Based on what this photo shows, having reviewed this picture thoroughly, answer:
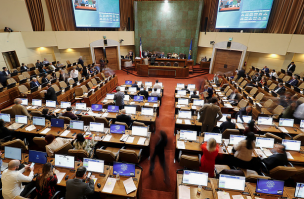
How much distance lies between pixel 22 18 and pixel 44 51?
2825 mm

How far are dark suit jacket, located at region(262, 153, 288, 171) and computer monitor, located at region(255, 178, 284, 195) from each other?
2.99ft

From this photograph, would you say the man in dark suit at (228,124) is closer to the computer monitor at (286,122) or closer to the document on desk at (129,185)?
the computer monitor at (286,122)

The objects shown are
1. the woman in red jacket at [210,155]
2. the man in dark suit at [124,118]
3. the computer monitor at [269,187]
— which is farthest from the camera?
the man in dark suit at [124,118]

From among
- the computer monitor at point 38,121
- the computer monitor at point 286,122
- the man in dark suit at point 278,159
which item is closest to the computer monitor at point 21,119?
the computer monitor at point 38,121

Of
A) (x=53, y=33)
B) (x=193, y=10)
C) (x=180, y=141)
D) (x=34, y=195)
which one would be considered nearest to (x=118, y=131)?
(x=180, y=141)

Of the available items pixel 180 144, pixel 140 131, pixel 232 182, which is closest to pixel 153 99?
pixel 140 131

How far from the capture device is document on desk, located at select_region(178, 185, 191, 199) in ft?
10.8

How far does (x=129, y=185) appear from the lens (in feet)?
11.5

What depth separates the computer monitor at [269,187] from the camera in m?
3.27

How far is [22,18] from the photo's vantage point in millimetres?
12305

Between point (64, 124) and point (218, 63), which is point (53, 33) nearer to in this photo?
point (64, 124)

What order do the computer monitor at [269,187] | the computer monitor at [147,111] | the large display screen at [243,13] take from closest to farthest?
the computer monitor at [269,187] < the computer monitor at [147,111] < the large display screen at [243,13]

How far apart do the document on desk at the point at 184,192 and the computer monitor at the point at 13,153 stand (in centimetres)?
412

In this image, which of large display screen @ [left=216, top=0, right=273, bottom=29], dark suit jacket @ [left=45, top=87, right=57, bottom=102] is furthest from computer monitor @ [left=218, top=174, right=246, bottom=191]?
large display screen @ [left=216, top=0, right=273, bottom=29]
